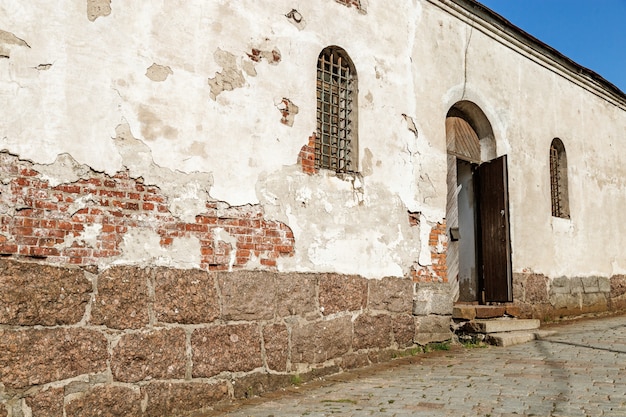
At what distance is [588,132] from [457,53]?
4.40 m

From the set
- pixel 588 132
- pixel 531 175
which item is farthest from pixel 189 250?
pixel 588 132

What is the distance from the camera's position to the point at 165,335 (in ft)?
15.3

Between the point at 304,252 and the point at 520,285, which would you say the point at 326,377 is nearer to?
the point at 304,252

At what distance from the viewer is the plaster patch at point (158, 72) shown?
485cm

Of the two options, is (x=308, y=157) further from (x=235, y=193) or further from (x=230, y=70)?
(x=230, y=70)

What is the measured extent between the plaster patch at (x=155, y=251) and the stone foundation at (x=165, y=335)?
70 mm

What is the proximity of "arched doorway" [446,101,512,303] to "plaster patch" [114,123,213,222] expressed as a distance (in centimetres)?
437

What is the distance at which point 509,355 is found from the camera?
6.57m

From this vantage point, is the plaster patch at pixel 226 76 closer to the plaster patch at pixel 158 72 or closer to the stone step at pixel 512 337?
the plaster patch at pixel 158 72

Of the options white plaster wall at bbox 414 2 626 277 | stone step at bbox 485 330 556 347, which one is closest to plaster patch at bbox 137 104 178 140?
white plaster wall at bbox 414 2 626 277

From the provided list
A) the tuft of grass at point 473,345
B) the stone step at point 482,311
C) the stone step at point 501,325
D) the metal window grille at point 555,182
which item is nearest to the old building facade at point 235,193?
the stone step at point 482,311

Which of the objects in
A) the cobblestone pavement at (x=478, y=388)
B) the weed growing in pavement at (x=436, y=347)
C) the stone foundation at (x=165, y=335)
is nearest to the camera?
the stone foundation at (x=165, y=335)

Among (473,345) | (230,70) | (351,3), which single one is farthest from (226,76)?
(473,345)

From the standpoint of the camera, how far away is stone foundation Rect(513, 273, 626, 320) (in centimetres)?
878
